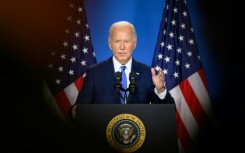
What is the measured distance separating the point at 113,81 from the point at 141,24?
1.35 m

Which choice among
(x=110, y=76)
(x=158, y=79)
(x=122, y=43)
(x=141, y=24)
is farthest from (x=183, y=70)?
(x=158, y=79)

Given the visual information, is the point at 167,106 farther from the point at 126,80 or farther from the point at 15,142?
the point at 15,142

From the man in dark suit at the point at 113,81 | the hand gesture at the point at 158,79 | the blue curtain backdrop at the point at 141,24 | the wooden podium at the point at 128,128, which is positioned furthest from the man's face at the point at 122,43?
the wooden podium at the point at 128,128

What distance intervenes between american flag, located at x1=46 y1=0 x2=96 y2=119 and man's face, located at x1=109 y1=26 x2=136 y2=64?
2.22ft

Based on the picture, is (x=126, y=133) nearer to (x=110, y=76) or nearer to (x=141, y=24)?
(x=110, y=76)

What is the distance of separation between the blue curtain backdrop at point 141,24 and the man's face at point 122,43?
59cm

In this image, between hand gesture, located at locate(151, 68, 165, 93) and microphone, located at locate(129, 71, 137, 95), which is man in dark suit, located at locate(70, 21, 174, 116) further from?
microphone, located at locate(129, 71, 137, 95)

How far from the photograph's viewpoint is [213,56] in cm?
393

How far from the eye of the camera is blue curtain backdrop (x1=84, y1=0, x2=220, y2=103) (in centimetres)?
389

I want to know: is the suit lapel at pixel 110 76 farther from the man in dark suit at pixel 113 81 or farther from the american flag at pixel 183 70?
the american flag at pixel 183 70

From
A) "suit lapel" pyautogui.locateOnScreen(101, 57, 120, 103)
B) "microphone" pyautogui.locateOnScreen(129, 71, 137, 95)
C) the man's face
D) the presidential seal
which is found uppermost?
the man's face

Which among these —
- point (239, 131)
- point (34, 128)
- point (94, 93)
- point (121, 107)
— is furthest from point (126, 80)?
point (239, 131)

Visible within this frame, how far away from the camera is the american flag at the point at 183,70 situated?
3.66 metres

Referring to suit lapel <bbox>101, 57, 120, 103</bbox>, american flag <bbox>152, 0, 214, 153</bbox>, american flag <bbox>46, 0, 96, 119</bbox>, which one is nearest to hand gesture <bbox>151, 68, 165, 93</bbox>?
suit lapel <bbox>101, 57, 120, 103</bbox>
